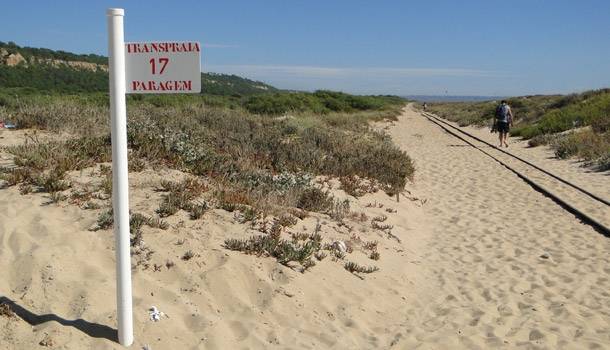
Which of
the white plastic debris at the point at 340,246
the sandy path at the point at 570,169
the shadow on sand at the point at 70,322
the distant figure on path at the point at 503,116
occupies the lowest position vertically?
the sandy path at the point at 570,169

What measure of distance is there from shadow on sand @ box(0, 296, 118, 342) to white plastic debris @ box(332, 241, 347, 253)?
2991 millimetres

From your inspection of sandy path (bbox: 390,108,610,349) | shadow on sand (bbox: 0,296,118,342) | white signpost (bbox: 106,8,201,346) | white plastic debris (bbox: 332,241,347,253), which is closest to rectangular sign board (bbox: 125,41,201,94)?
white signpost (bbox: 106,8,201,346)

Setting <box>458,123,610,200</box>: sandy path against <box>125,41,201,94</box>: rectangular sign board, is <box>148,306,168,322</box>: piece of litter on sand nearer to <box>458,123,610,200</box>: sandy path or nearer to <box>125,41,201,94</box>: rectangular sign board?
<box>125,41,201,94</box>: rectangular sign board

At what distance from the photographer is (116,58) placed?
3197 millimetres

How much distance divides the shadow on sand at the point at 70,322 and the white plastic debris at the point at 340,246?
118 inches

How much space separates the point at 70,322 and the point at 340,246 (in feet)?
10.6

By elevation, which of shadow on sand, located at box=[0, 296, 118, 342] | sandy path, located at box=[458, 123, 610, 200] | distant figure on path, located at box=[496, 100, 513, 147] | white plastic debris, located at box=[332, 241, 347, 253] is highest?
distant figure on path, located at box=[496, 100, 513, 147]

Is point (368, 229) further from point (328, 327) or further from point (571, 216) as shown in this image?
point (571, 216)

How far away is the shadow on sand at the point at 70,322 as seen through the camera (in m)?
3.83

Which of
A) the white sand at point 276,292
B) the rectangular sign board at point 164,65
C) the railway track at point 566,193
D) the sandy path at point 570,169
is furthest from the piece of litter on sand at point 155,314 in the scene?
the sandy path at point 570,169

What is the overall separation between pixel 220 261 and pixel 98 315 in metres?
1.41

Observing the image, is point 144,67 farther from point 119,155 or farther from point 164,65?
point 119,155

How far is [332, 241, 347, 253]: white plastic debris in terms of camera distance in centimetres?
631

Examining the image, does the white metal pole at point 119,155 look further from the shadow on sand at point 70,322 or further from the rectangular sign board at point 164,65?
the shadow on sand at point 70,322
